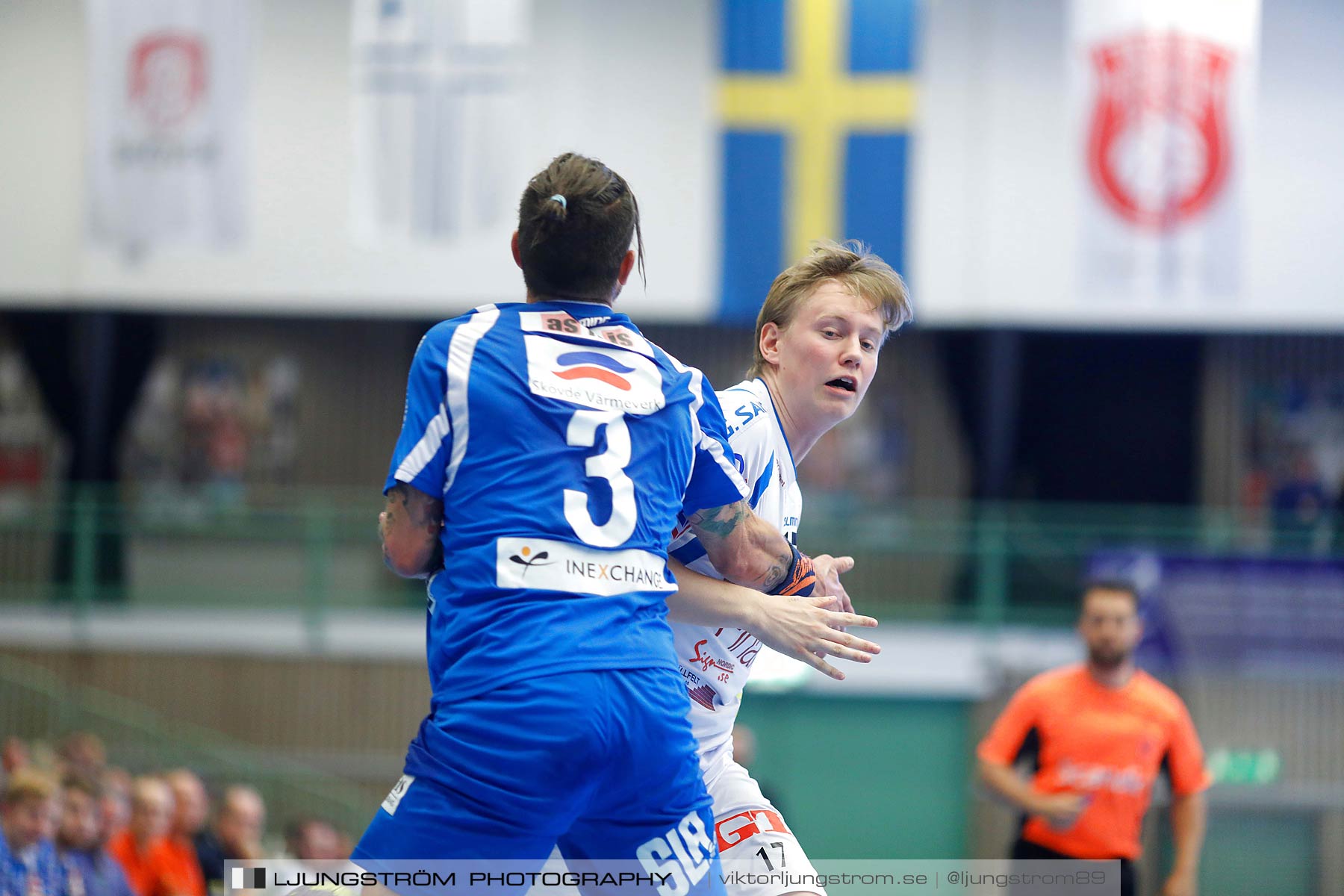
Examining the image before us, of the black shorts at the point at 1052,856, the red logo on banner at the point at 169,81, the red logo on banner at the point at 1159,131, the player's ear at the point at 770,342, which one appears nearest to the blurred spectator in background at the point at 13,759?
the red logo on banner at the point at 169,81

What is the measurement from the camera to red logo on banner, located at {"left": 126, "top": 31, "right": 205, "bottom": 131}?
40.4 ft

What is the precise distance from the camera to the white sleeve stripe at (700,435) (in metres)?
2.84

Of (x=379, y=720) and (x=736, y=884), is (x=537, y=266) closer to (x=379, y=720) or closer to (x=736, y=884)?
(x=736, y=884)

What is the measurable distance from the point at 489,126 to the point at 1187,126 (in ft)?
20.5

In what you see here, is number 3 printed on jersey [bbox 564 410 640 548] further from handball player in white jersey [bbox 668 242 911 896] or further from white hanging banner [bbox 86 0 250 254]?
white hanging banner [bbox 86 0 250 254]

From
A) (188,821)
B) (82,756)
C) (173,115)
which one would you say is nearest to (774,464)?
(188,821)

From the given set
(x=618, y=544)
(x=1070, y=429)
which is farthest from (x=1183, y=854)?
(x=1070, y=429)

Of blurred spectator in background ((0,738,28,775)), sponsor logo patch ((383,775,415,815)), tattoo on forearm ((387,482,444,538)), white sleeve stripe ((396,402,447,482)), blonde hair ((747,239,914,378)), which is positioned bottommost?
blurred spectator in background ((0,738,28,775))

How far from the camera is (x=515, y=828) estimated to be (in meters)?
2.48

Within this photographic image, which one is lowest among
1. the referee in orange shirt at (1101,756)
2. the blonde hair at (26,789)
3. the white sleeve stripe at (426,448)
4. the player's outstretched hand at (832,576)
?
the blonde hair at (26,789)

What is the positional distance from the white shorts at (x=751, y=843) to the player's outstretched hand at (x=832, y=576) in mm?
542

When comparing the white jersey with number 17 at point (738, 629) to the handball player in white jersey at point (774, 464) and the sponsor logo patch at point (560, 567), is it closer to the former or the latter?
the handball player in white jersey at point (774, 464)

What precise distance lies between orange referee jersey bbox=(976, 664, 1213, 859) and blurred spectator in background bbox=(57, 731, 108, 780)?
5565mm

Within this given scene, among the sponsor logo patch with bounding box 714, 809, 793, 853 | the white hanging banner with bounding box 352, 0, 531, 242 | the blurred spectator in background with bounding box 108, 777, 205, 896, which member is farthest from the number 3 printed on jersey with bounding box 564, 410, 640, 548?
the white hanging banner with bounding box 352, 0, 531, 242
